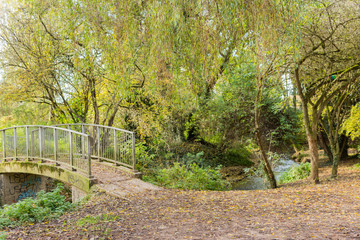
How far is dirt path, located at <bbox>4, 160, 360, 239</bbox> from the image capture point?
3.86 metres

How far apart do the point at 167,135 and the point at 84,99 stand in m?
3.89

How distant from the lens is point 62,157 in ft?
25.0

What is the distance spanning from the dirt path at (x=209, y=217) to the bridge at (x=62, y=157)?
124 cm

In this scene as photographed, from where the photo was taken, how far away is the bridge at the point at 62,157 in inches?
275

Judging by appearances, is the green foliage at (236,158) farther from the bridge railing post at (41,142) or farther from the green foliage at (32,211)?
the green foliage at (32,211)

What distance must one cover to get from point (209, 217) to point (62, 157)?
15.6 feet

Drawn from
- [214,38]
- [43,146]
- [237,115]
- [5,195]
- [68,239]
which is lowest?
[5,195]

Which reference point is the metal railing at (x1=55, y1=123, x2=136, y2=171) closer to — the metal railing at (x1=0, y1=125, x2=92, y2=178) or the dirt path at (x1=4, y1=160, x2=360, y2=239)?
the metal railing at (x1=0, y1=125, x2=92, y2=178)

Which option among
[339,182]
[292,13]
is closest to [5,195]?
[292,13]

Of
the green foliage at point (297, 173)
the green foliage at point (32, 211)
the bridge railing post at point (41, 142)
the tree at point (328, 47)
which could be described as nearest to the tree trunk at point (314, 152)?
the tree at point (328, 47)

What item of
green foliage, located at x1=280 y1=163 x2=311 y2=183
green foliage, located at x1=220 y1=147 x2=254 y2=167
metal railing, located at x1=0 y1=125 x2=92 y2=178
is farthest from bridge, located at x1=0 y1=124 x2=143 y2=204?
green foliage, located at x1=220 y1=147 x2=254 y2=167

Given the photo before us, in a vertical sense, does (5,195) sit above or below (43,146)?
below

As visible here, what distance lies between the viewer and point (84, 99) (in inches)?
433

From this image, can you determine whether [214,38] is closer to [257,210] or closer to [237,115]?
[257,210]
